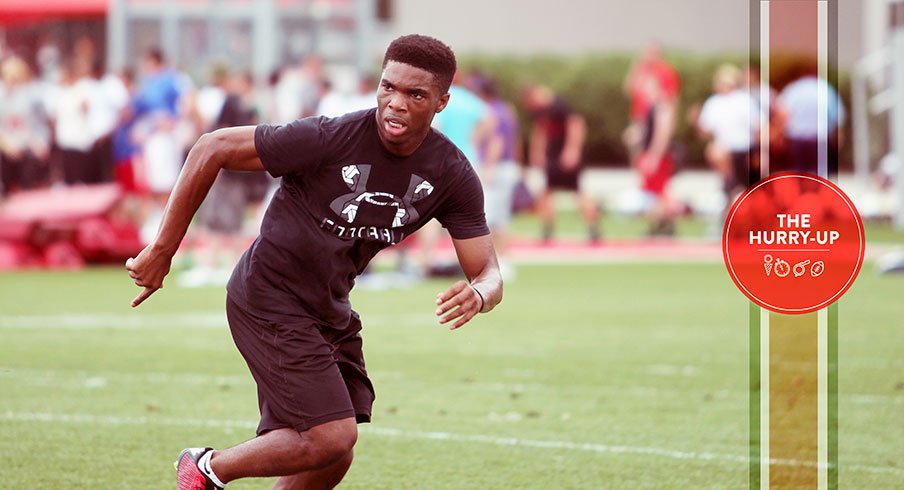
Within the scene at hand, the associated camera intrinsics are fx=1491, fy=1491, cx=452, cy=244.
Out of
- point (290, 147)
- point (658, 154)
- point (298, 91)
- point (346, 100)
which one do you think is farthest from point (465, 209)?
point (658, 154)

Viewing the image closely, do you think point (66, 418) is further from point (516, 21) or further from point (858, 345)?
point (516, 21)

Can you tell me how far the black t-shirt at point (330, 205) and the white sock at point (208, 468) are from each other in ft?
1.95

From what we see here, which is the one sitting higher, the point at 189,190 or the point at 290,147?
the point at 290,147

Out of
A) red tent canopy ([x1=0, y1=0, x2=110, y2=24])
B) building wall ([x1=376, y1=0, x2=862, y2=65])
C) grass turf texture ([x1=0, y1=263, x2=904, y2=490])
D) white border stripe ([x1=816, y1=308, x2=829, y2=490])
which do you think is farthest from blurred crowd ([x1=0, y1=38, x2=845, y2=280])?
building wall ([x1=376, y1=0, x2=862, y2=65])

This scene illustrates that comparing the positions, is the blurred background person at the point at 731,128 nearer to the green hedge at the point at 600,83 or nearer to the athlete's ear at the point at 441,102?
the green hedge at the point at 600,83

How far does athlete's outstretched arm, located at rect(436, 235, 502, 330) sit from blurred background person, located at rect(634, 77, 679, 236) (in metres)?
16.5

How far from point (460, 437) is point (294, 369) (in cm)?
261

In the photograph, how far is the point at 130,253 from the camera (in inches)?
690

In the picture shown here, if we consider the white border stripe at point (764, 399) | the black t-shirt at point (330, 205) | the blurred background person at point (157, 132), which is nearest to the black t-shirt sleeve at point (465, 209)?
the black t-shirt at point (330, 205)

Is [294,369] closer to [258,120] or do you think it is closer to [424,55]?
[424,55]

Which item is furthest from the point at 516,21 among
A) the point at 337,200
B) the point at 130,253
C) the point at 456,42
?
the point at 337,200

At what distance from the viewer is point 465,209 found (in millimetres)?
5645

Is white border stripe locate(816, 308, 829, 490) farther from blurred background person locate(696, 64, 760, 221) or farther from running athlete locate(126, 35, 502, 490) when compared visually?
blurred background person locate(696, 64, 760, 221)

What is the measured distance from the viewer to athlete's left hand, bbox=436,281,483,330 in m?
5.14
